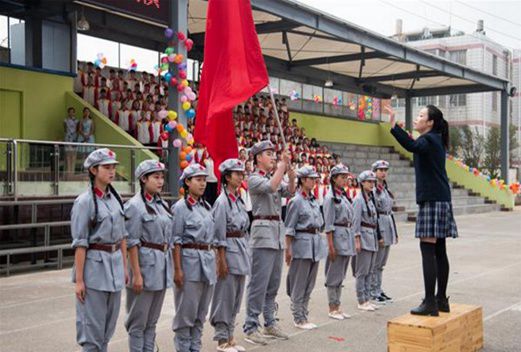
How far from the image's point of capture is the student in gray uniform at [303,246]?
7.32 m

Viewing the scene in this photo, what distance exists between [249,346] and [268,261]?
0.88m

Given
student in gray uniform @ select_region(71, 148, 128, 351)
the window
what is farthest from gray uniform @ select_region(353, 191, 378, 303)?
the window

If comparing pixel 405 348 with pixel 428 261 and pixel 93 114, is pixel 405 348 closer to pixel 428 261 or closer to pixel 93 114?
pixel 428 261

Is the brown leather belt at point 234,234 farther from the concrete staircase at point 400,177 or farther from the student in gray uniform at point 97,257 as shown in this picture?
the concrete staircase at point 400,177

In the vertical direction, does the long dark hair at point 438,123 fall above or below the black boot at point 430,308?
above

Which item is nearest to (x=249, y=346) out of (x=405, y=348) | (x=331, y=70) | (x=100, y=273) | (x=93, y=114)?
(x=405, y=348)

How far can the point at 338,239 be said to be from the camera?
7996mm

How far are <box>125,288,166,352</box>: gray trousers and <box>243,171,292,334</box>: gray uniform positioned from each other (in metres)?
1.38

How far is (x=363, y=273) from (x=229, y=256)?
2770 mm

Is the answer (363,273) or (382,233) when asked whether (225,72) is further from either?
(382,233)

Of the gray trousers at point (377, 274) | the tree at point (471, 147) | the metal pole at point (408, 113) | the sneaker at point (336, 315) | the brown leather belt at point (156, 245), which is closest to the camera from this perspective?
the brown leather belt at point (156, 245)

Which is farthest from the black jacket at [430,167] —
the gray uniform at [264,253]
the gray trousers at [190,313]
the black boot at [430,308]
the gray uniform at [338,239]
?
the gray trousers at [190,313]

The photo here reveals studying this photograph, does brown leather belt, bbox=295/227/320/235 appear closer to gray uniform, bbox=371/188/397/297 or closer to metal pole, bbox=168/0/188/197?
gray uniform, bbox=371/188/397/297

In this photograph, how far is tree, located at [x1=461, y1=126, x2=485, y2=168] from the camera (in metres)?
49.5
